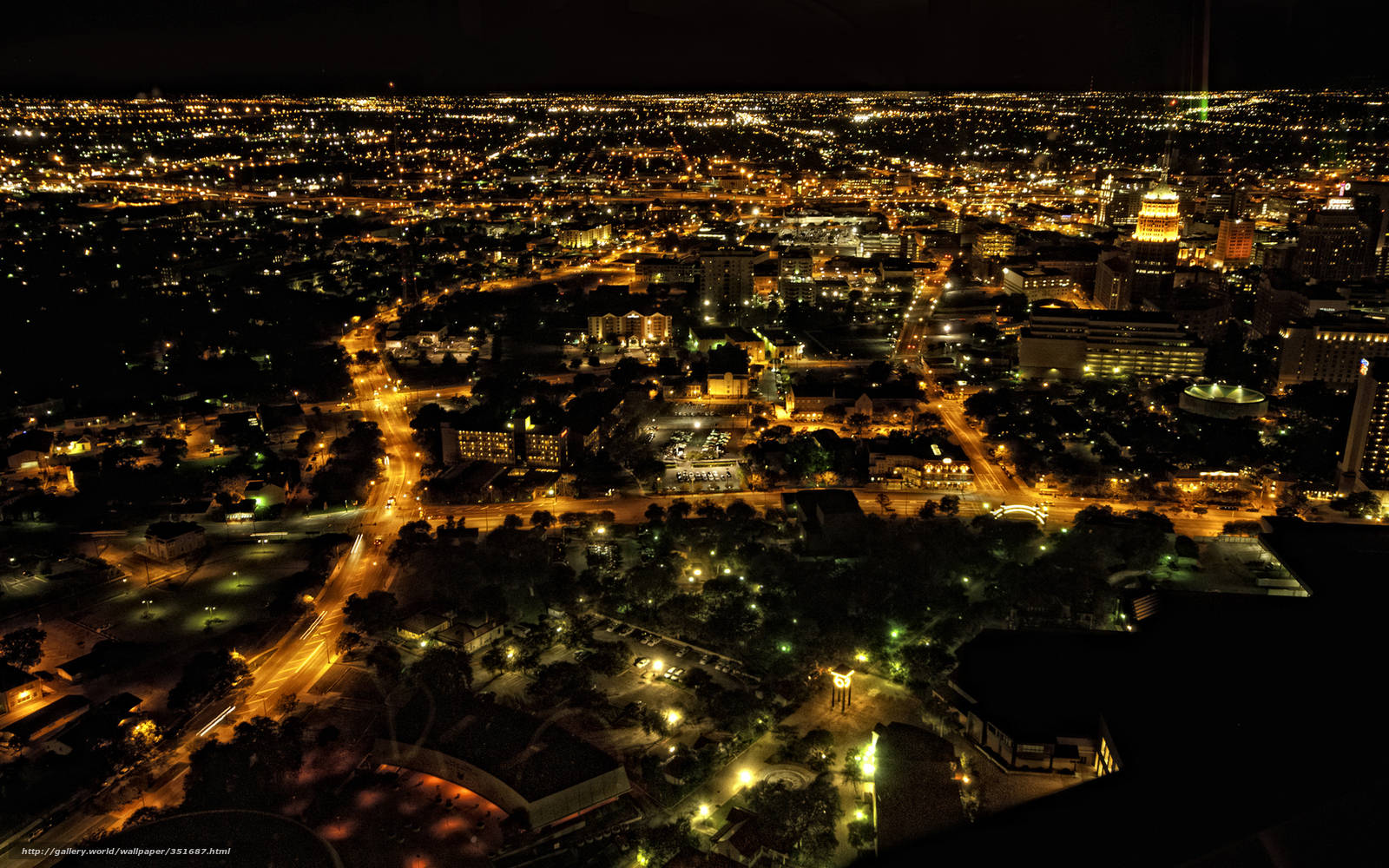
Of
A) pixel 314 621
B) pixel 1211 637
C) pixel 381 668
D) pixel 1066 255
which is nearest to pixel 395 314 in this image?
pixel 314 621

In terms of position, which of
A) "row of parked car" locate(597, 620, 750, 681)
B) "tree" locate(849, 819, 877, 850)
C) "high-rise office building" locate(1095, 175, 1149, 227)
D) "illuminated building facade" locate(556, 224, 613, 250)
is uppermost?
"high-rise office building" locate(1095, 175, 1149, 227)

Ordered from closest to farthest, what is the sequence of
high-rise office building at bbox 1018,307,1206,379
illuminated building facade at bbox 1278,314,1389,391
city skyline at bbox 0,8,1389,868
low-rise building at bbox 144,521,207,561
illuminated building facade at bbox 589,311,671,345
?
1. city skyline at bbox 0,8,1389,868
2. low-rise building at bbox 144,521,207,561
3. illuminated building facade at bbox 1278,314,1389,391
4. high-rise office building at bbox 1018,307,1206,379
5. illuminated building facade at bbox 589,311,671,345

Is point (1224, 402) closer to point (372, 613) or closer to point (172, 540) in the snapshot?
point (372, 613)

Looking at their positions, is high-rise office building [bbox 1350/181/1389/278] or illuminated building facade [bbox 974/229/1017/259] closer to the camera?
high-rise office building [bbox 1350/181/1389/278]

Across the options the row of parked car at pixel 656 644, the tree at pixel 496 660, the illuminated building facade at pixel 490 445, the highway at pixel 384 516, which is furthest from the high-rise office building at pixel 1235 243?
the tree at pixel 496 660

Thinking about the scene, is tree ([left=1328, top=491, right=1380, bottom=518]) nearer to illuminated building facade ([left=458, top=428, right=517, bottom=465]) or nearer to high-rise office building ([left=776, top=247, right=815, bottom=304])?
illuminated building facade ([left=458, top=428, right=517, bottom=465])

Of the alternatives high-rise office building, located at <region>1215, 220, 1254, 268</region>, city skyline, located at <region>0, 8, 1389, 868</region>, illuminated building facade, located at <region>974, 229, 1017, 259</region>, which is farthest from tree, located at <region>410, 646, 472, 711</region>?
high-rise office building, located at <region>1215, 220, 1254, 268</region>

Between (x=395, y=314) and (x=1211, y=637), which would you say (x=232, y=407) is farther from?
(x=1211, y=637)
